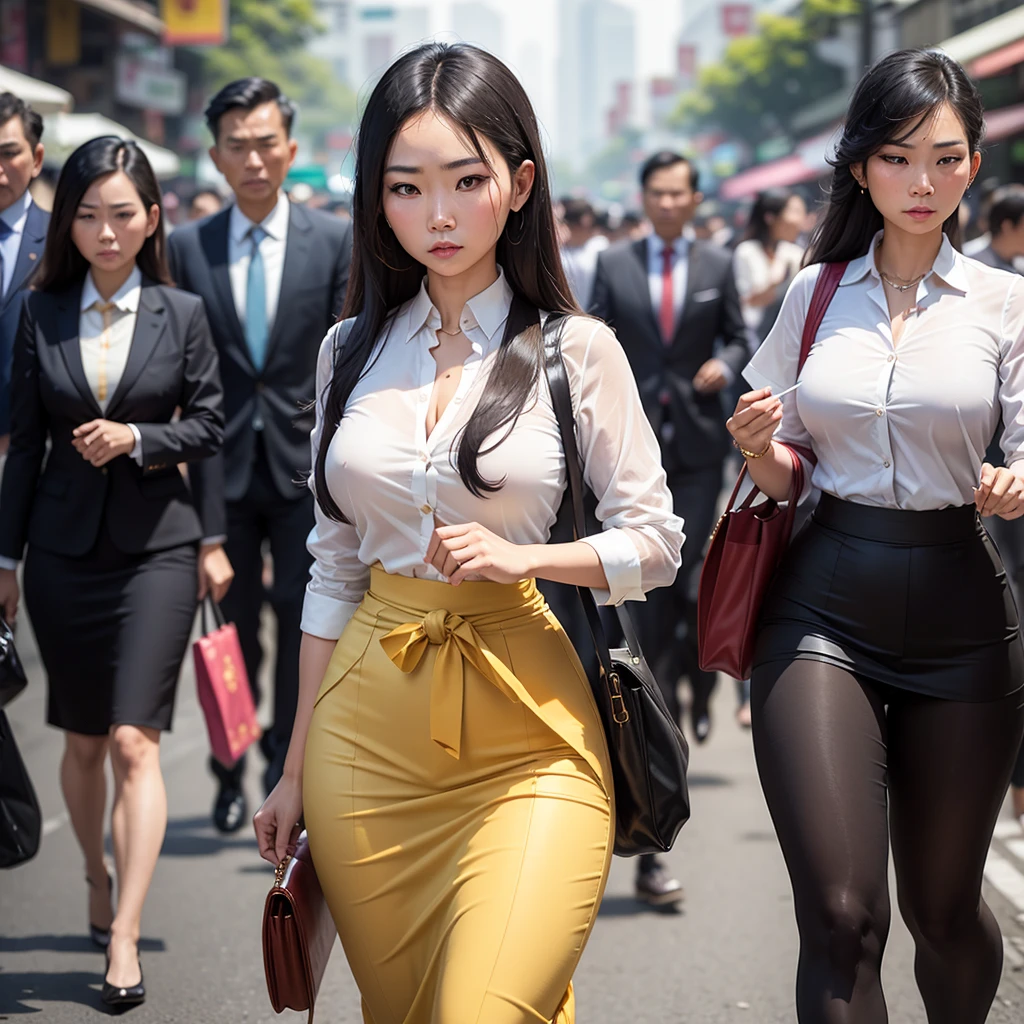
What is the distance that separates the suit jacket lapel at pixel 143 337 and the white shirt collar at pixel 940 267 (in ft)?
7.58

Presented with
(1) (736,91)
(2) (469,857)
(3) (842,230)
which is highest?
(1) (736,91)

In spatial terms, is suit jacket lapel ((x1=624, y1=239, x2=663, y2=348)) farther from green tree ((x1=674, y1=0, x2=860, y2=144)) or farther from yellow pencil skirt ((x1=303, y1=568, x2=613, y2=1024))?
green tree ((x1=674, y1=0, x2=860, y2=144))

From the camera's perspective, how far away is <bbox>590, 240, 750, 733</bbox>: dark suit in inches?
283

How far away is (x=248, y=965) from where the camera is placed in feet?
16.8

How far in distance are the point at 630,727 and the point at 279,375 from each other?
341 centimetres

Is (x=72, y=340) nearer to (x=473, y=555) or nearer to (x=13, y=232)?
(x=13, y=232)

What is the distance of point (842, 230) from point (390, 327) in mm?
1195

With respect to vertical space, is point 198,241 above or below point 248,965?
above

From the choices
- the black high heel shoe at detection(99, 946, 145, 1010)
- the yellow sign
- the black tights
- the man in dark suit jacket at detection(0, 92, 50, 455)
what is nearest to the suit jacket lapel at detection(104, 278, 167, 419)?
the man in dark suit jacket at detection(0, 92, 50, 455)

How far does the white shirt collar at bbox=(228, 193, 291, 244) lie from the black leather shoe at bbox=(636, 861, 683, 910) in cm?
270

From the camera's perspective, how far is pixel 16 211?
591 cm

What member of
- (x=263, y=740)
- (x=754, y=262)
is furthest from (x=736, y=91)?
(x=263, y=740)

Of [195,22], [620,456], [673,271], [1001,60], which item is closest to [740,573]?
[620,456]

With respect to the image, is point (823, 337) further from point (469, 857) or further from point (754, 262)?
point (754, 262)
